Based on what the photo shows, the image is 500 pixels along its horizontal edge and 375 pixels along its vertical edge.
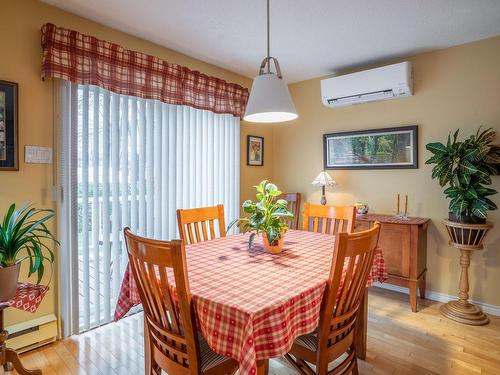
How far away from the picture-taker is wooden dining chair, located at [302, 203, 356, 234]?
2254 mm

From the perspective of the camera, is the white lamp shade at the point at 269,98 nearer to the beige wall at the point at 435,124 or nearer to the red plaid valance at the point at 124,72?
the red plaid valance at the point at 124,72

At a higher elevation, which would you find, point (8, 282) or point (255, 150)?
point (255, 150)

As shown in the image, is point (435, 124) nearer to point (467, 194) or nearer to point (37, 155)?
point (467, 194)

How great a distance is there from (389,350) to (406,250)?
0.95 m

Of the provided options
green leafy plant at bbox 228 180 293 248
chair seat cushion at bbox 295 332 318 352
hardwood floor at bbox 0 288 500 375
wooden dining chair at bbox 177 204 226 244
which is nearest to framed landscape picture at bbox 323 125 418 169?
hardwood floor at bbox 0 288 500 375

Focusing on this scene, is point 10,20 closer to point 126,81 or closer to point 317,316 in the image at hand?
point 126,81

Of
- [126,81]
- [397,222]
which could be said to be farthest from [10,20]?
[397,222]

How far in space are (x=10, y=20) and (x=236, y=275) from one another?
218 cm

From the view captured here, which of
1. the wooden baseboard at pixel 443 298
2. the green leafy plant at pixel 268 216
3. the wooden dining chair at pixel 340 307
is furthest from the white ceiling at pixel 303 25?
the wooden baseboard at pixel 443 298

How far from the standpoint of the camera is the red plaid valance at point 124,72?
2.11 m

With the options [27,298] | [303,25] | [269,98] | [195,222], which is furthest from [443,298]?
[27,298]

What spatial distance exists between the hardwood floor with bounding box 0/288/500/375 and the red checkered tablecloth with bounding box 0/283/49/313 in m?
0.49

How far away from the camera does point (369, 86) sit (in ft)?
10.2

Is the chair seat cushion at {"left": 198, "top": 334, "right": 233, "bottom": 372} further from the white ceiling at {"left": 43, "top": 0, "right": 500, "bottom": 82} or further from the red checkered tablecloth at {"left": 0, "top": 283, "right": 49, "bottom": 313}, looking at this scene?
the white ceiling at {"left": 43, "top": 0, "right": 500, "bottom": 82}
